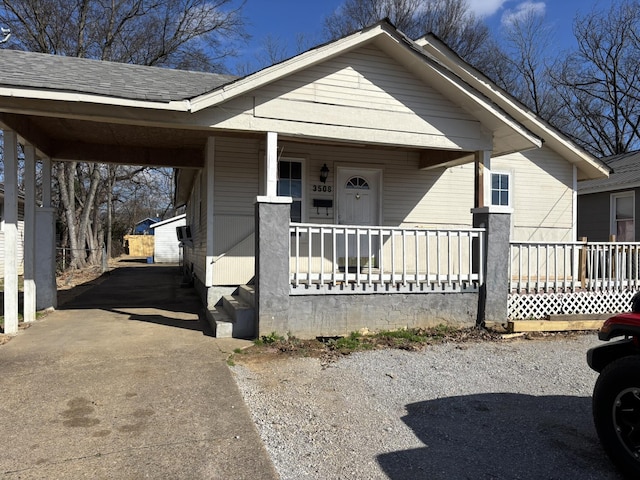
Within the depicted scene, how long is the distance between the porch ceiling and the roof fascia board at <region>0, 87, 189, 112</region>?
107cm

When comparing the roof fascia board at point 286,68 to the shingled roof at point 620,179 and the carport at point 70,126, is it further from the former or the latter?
the shingled roof at point 620,179

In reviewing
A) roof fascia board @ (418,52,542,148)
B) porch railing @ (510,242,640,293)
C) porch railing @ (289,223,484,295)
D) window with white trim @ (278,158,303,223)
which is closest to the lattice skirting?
porch railing @ (510,242,640,293)

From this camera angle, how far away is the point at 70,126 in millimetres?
7805

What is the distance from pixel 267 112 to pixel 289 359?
349 centimetres

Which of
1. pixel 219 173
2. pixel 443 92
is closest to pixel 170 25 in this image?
pixel 219 173

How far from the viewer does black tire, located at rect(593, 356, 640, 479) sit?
2789mm

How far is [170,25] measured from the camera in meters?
23.5

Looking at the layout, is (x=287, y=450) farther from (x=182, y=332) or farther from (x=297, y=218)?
(x=297, y=218)

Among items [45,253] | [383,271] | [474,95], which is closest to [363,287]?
[383,271]

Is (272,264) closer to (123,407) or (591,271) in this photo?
(123,407)

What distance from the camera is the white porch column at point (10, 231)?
6.51 meters

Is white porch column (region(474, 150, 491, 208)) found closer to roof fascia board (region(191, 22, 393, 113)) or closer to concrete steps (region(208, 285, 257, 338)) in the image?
A: roof fascia board (region(191, 22, 393, 113))

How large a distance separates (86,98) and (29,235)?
2.91 metres

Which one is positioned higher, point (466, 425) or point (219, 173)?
point (219, 173)
